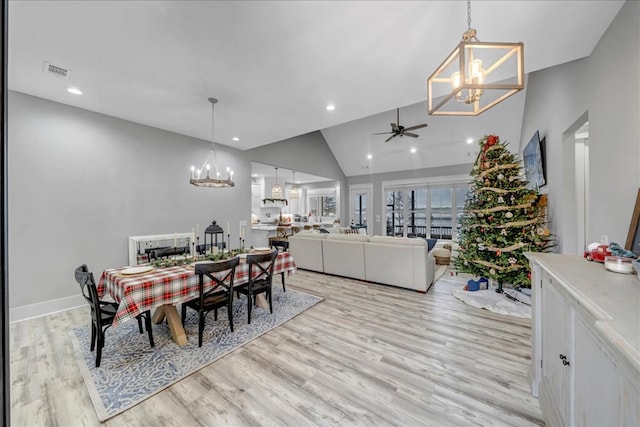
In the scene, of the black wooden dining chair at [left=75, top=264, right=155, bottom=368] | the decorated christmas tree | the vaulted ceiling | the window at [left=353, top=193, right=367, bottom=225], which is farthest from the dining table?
the window at [left=353, top=193, right=367, bottom=225]

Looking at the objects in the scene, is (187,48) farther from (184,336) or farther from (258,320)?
(258,320)

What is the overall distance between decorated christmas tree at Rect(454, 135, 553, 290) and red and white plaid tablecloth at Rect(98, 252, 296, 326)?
3832 millimetres

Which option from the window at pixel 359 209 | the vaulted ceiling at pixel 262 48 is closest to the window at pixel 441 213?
the window at pixel 359 209

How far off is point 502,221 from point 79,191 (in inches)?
238

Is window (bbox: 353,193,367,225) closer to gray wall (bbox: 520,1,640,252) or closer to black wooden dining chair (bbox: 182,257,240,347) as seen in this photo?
gray wall (bbox: 520,1,640,252)

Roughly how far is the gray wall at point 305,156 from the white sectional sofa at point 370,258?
7.84ft

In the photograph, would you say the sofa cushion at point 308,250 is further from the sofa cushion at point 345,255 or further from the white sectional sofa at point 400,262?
the white sectional sofa at point 400,262

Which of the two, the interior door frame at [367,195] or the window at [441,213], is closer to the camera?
the window at [441,213]

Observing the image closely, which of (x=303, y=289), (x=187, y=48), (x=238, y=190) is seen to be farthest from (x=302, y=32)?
(x=238, y=190)

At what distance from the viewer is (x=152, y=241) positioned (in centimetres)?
407

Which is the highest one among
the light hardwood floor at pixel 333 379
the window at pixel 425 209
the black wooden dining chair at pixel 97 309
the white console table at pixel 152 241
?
the window at pixel 425 209

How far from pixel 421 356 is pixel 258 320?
1824 millimetres

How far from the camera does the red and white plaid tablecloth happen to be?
1.98 meters

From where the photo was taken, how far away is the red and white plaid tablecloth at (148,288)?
1983 millimetres
